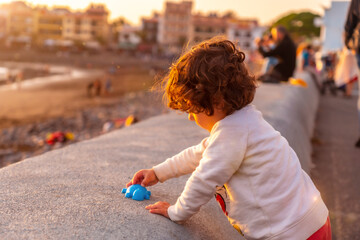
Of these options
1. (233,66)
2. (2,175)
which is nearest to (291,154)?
(233,66)

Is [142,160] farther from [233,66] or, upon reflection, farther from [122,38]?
[122,38]

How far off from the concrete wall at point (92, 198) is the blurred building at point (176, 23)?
92817 millimetres

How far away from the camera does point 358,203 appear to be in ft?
11.4

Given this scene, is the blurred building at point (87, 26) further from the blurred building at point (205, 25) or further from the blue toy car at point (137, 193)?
the blue toy car at point (137, 193)

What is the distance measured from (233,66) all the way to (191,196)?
53 cm

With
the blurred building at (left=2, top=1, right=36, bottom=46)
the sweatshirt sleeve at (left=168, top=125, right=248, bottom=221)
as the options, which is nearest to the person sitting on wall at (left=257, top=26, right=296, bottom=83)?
the sweatshirt sleeve at (left=168, top=125, right=248, bottom=221)

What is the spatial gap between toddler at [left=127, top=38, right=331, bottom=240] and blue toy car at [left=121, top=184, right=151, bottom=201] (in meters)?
0.37

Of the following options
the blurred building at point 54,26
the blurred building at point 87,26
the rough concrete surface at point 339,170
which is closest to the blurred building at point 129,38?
the blurred building at point 54,26

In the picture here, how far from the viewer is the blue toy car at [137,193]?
2092mm

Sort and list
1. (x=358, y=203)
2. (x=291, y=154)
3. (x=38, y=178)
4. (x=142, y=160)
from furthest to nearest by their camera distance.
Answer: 1. (x=358, y=203)
2. (x=142, y=160)
3. (x=38, y=178)
4. (x=291, y=154)

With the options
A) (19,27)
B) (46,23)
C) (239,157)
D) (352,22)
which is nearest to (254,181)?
(239,157)

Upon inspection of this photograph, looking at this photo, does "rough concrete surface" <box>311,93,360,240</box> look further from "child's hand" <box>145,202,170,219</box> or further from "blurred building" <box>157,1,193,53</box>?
"blurred building" <box>157,1,193,53</box>

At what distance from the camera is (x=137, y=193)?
2094mm

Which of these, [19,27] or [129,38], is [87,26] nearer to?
[19,27]
